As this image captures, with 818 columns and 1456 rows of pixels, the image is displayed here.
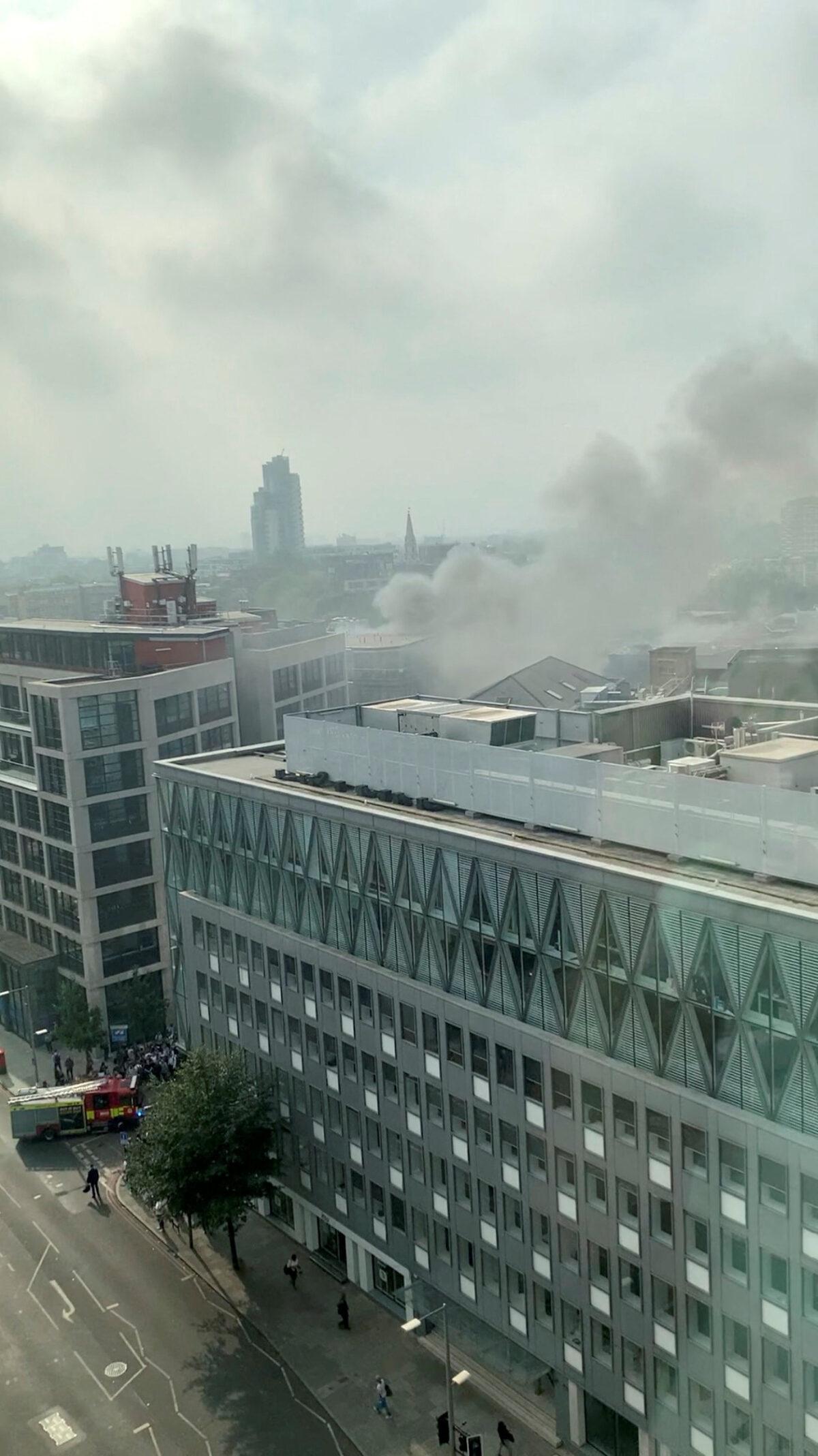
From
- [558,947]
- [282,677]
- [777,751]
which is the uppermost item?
[777,751]

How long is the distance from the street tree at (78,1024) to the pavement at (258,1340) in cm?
771

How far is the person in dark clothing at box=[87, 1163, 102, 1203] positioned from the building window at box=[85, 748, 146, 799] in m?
13.7

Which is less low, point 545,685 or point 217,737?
point 217,737

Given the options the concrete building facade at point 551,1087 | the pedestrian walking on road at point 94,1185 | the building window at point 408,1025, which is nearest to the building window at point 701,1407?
the concrete building facade at point 551,1087

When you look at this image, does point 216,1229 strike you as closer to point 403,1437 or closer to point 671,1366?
point 403,1437

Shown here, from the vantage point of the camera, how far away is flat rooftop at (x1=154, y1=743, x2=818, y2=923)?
1600 centimetres

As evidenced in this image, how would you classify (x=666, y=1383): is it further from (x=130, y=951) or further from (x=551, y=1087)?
(x=130, y=951)

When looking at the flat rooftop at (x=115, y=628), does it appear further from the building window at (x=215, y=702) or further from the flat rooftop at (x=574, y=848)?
the flat rooftop at (x=574, y=848)

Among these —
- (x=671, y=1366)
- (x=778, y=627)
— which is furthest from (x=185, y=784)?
(x=778, y=627)

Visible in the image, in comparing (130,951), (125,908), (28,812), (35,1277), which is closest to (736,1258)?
(35,1277)

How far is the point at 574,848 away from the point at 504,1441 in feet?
36.9

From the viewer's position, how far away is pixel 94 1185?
98.3 feet

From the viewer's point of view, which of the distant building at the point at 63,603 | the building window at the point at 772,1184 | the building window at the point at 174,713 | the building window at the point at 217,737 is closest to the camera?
the building window at the point at 772,1184

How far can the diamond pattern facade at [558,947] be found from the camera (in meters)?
15.5
